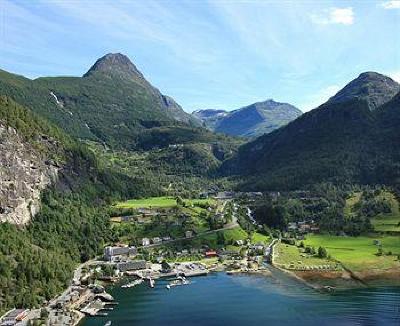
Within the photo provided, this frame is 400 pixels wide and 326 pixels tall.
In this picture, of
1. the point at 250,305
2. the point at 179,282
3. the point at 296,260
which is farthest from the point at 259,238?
the point at 250,305

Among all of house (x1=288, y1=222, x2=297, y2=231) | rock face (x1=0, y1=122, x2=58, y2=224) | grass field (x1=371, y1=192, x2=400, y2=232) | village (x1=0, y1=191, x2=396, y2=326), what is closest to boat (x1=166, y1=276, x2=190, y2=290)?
village (x1=0, y1=191, x2=396, y2=326)

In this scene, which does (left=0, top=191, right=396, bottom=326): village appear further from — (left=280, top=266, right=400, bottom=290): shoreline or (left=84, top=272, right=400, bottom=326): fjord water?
(left=84, top=272, right=400, bottom=326): fjord water

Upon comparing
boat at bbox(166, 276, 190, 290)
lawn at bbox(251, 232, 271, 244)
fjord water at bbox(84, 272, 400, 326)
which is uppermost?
lawn at bbox(251, 232, 271, 244)

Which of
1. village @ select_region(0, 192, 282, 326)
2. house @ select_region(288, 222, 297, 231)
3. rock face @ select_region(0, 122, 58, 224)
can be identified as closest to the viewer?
village @ select_region(0, 192, 282, 326)

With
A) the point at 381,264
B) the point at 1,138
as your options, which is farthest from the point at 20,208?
the point at 381,264

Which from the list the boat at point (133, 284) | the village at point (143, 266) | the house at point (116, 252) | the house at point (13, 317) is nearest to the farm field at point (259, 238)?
the village at point (143, 266)

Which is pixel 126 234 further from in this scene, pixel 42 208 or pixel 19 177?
pixel 19 177
